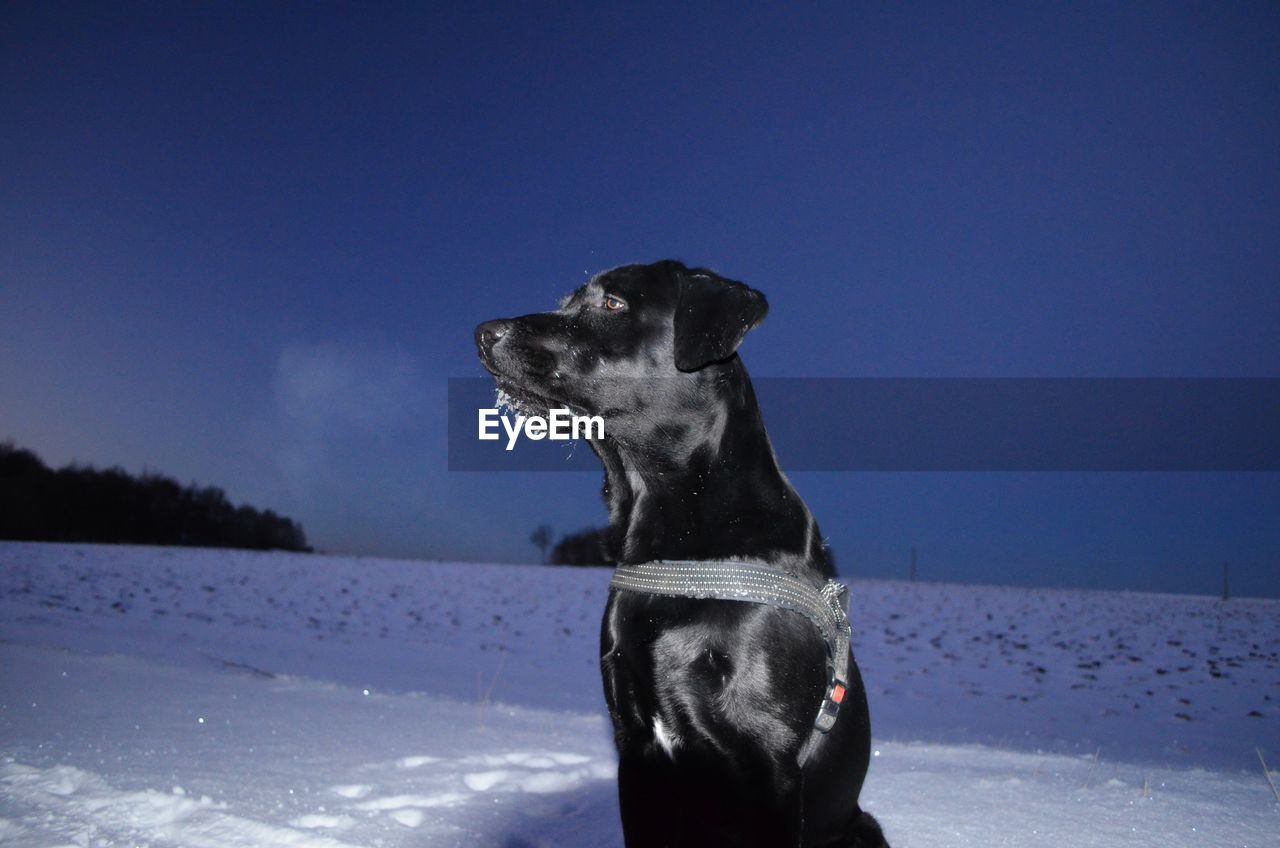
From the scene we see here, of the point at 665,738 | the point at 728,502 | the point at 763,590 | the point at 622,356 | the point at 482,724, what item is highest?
the point at 622,356

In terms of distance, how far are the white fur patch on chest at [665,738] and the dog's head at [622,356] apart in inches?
35.1

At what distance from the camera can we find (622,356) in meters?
2.72

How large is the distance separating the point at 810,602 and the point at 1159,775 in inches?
113

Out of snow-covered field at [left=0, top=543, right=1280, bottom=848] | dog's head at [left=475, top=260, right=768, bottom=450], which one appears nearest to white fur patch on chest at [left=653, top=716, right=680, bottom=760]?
dog's head at [left=475, top=260, right=768, bottom=450]

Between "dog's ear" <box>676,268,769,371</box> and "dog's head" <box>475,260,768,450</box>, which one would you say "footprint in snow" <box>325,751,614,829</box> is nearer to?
"dog's head" <box>475,260,768,450</box>

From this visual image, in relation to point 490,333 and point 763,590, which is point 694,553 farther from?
point 490,333

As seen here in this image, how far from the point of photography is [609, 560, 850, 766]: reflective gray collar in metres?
2.45

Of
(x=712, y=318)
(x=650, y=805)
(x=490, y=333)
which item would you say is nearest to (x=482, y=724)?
(x=650, y=805)

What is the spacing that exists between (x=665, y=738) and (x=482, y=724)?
2981 mm

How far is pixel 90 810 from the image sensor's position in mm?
3146

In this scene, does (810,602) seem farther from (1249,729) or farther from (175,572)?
(175,572)

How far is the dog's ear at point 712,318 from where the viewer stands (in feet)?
8.51

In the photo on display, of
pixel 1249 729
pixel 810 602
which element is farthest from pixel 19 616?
pixel 1249 729

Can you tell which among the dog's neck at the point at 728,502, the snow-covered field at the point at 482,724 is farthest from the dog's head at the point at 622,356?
the snow-covered field at the point at 482,724
